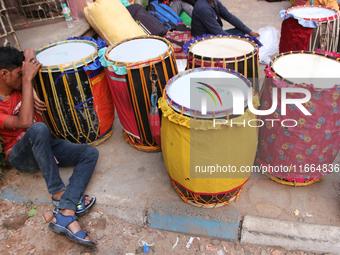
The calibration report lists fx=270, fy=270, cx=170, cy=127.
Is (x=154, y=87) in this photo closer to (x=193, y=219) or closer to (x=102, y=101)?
(x=102, y=101)

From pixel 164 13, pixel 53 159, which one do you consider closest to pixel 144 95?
pixel 53 159

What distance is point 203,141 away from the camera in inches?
63.4

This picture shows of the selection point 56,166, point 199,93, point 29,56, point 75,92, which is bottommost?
point 56,166

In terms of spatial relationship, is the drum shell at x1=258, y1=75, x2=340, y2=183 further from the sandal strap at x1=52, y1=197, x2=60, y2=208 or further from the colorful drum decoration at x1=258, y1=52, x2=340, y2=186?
the sandal strap at x1=52, y1=197, x2=60, y2=208

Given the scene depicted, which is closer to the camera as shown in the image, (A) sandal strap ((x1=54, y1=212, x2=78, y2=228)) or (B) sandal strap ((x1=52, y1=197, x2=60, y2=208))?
(A) sandal strap ((x1=54, y1=212, x2=78, y2=228))

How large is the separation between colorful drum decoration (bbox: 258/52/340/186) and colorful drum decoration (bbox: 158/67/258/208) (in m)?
0.31

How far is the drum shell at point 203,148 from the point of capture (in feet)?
5.19

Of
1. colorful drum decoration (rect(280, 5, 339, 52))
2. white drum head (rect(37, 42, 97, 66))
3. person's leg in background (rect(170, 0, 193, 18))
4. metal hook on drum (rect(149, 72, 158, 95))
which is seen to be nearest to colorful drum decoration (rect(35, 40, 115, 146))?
white drum head (rect(37, 42, 97, 66))

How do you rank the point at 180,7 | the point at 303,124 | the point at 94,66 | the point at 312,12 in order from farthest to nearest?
the point at 180,7, the point at 312,12, the point at 94,66, the point at 303,124

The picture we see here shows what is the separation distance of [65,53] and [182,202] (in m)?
1.68

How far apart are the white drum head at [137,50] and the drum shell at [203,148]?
0.66 m

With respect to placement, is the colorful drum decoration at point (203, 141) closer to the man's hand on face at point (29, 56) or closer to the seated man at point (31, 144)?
the seated man at point (31, 144)

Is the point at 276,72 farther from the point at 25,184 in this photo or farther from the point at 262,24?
the point at 262,24

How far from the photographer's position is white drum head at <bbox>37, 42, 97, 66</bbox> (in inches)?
91.9
